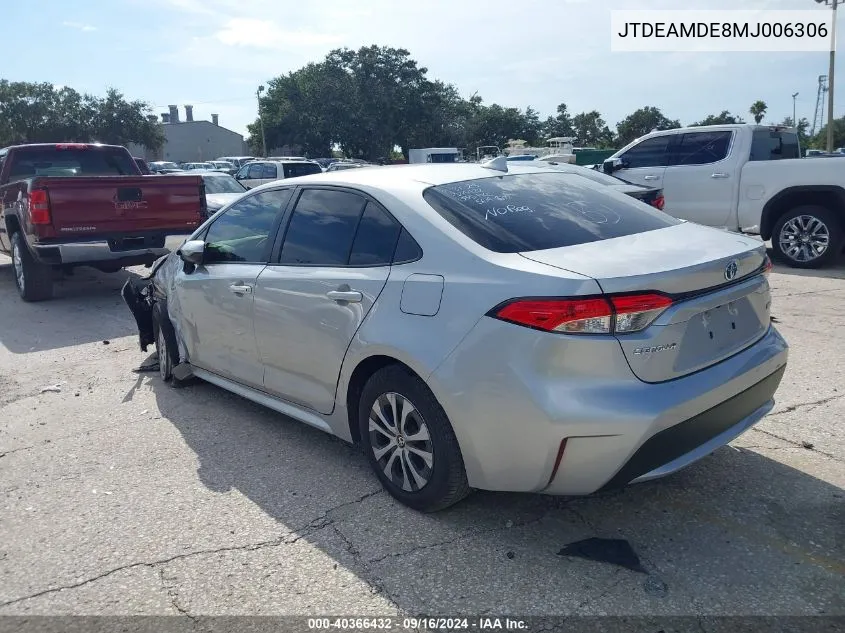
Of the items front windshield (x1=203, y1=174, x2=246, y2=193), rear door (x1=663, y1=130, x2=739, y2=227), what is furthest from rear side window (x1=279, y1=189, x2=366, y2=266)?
front windshield (x1=203, y1=174, x2=246, y2=193)

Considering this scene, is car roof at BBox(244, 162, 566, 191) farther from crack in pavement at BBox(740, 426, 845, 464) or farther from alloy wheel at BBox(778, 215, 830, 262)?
alloy wheel at BBox(778, 215, 830, 262)

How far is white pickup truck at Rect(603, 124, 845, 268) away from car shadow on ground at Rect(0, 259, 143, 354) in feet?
26.0

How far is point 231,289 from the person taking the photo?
14.5 feet

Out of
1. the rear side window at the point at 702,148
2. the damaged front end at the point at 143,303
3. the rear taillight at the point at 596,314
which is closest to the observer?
the rear taillight at the point at 596,314

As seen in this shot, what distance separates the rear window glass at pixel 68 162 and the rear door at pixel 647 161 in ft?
26.2

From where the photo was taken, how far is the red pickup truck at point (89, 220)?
816 cm

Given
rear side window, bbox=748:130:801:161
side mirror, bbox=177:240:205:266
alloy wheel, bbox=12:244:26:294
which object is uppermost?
rear side window, bbox=748:130:801:161

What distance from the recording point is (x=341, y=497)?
3656 mm

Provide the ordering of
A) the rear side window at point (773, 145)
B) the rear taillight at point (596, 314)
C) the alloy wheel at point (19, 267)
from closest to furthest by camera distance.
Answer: the rear taillight at point (596, 314), the alloy wheel at point (19, 267), the rear side window at point (773, 145)

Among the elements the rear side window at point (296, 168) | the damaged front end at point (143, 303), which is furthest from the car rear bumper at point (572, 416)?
the rear side window at point (296, 168)

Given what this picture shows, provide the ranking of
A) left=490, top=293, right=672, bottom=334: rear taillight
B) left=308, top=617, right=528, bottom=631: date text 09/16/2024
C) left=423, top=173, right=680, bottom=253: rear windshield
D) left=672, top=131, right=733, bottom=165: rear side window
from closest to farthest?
left=308, top=617, right=528, bottom=631: date text 09/16/2024
left=490, top=293, right=672, bottom=334: rear taillight
left=423, top=173, right=680, bottom=253: rear windshield
left=672, top=131, right=733, bottom=165: rear side window

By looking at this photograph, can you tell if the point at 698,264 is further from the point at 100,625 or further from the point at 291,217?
the point at 100,625

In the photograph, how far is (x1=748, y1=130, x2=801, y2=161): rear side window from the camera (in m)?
10.5

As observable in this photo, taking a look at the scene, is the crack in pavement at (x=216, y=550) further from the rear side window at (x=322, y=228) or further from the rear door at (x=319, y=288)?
the rear side window at (x=322, y=228)
